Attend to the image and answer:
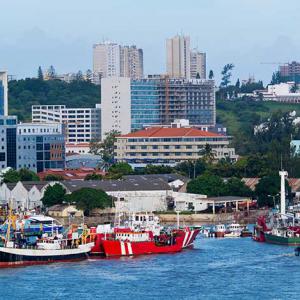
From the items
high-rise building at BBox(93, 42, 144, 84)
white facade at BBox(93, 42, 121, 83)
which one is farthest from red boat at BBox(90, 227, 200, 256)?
high-rise building at BBox(93, 42, 144, 84)

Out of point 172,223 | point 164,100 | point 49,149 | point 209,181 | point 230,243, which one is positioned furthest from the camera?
point 164,100

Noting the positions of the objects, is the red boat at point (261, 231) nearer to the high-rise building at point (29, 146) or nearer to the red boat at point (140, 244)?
the red boat at point (140, 244)

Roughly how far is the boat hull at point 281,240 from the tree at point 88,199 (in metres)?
10.2

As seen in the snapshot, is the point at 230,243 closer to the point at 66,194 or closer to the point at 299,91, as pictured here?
the point at 66,194

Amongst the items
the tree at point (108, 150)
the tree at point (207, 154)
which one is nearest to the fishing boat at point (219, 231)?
the tree at point (207, 154)

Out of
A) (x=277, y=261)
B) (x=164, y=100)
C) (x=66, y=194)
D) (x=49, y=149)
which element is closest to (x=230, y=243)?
(x=277, y=261)

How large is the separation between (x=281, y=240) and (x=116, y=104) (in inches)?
1630

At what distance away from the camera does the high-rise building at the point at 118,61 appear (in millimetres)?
106250

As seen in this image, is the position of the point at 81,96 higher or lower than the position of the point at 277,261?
higher

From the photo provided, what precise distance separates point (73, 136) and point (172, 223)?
123ft

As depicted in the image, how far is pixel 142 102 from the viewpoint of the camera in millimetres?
78562

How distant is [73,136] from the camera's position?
273ft

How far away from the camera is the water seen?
28.2 meters

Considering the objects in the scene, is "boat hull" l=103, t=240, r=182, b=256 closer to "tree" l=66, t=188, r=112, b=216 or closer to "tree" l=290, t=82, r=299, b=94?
"tree" l=66, t=188, r=112, b=216
